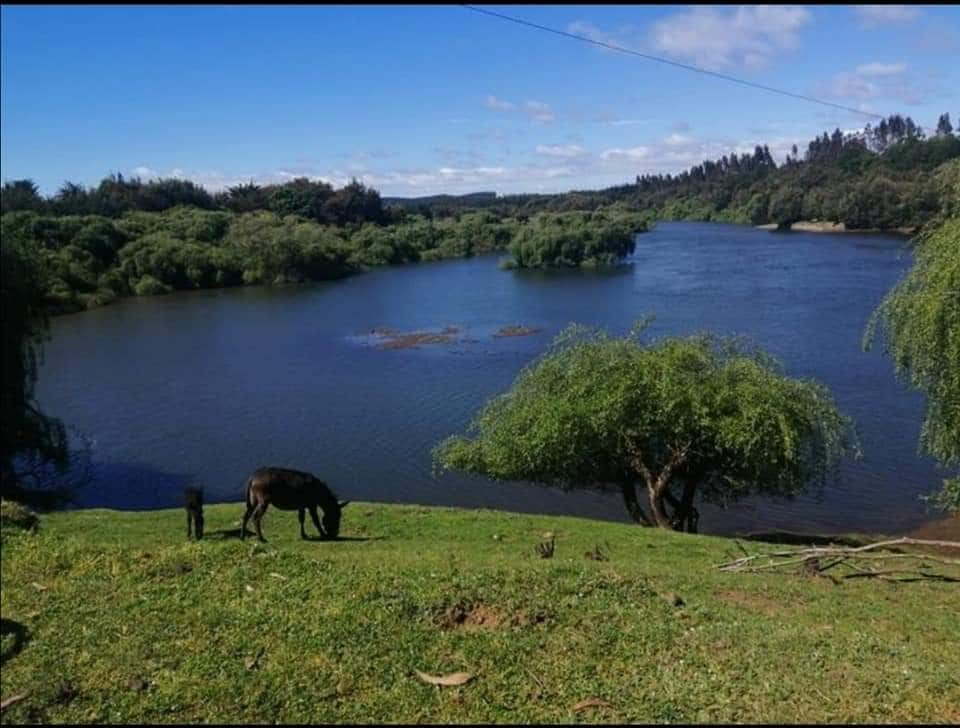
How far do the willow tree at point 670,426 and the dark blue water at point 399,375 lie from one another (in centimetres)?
483

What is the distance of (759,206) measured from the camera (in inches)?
7352

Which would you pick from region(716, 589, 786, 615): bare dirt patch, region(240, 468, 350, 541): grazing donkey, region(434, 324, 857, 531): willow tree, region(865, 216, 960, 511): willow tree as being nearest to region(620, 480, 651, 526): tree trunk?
region(434, 324, 857, 531): willow tree

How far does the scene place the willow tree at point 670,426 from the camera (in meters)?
23.0

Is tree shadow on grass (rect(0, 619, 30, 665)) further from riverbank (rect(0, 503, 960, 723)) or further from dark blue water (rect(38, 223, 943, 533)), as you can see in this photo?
dark blue water (rect(38, 223, 943, 533))

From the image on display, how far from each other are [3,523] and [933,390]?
1949 cm

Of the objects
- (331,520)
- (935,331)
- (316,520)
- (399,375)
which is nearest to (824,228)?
(399,375)

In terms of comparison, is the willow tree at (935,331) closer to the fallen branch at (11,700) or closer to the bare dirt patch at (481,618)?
the bare dirt patch at (481,618)

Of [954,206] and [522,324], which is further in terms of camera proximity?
[522,324]

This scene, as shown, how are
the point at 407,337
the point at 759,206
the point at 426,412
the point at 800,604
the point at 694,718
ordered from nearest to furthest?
the point at 694,718, the point at 800,604, the point at 426,412, the point at 407,337, the point at 759,206

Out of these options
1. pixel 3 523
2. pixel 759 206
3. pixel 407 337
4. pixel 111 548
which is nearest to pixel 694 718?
pixel 111 548

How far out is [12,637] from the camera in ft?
25.2

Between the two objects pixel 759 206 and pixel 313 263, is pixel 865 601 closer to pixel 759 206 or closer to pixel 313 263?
pixel 313 263

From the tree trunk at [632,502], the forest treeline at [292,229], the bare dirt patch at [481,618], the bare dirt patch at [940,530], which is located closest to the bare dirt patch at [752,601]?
the bare dirt patch at [481,618]

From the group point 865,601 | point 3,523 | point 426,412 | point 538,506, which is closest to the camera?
point 3,523
